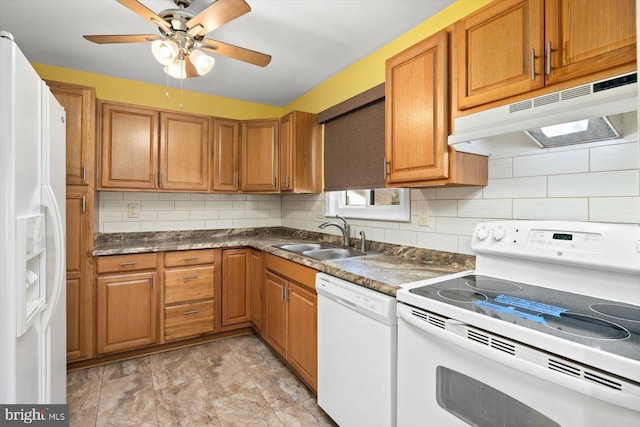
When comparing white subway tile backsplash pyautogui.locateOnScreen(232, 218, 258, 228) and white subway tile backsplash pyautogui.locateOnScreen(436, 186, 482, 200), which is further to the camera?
white subway tile backsplash pyautogui.locateOnScreen(232, 218, 258, 228)

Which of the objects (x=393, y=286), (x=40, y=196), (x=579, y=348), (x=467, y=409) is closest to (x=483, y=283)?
(x=393, y=286)

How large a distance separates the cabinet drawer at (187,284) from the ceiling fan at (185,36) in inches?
61.4

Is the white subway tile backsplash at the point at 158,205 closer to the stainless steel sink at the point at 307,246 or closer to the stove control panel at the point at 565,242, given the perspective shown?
the stainless steel sink at the point at 307,246

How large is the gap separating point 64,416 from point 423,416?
1.61 m

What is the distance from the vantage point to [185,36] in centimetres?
176

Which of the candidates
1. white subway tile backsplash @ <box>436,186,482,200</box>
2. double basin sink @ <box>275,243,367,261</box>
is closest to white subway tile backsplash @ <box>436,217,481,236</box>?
white subway tile backsplash @ <box>436,186,482,200</box>

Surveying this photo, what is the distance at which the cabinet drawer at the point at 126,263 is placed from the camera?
2.39 m

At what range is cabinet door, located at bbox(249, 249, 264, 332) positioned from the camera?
2.75 metres

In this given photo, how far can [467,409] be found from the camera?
1062mm

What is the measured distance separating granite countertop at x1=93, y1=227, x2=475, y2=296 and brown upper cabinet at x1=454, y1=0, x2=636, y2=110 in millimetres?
827

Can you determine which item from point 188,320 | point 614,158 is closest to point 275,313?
point 188,320

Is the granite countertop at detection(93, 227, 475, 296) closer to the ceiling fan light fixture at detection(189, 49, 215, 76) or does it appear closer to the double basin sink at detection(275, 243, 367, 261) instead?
the double basin sink at detection(275, 243, 367, 261)

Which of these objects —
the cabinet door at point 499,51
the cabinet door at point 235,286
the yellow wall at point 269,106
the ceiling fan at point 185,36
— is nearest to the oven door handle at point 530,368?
the cabinet door at point 499,51

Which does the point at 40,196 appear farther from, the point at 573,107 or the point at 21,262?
the point at 573,107
